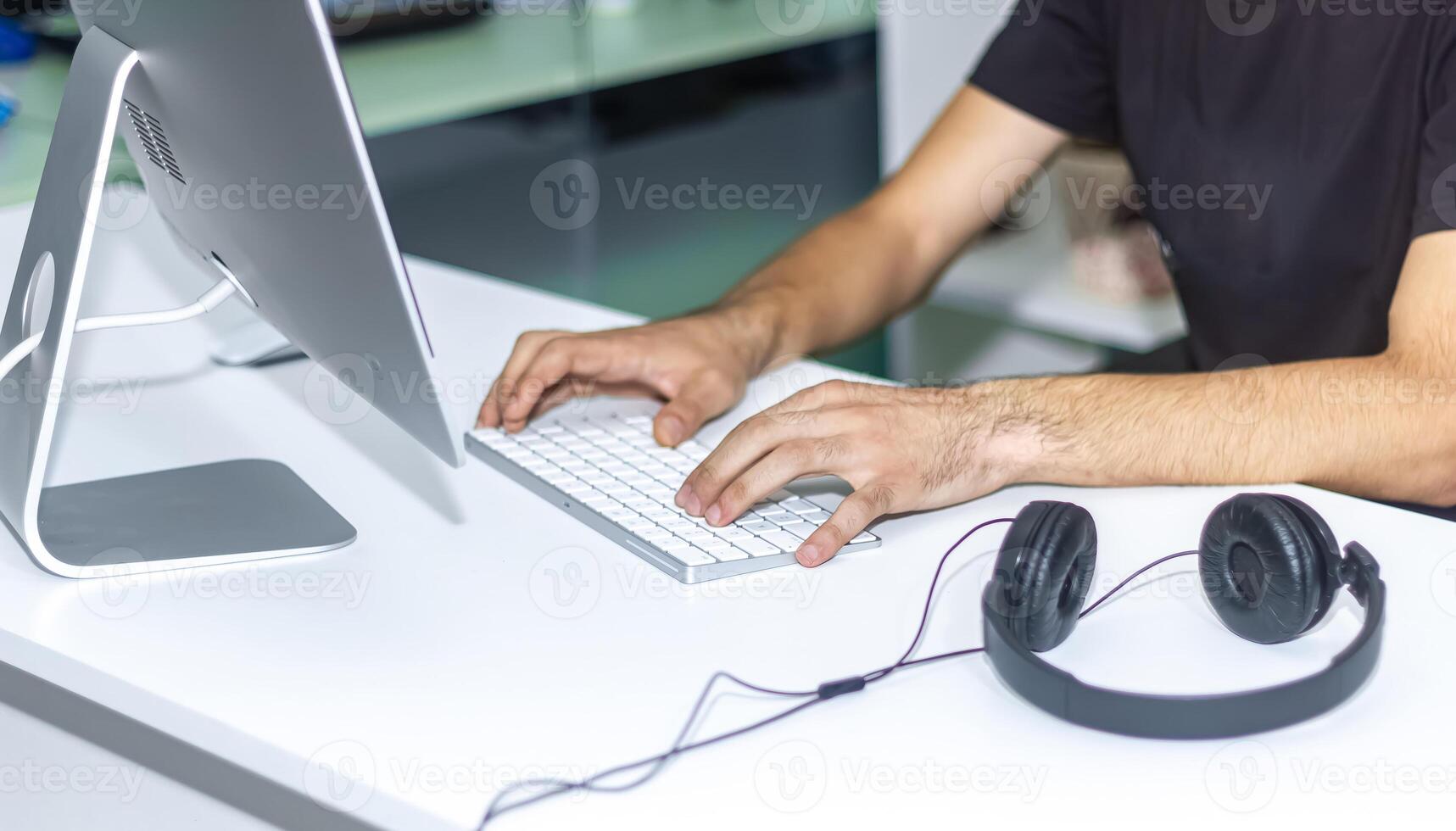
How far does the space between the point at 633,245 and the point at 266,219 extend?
1.70 meters

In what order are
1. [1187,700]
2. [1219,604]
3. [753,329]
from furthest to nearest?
[753,329] < [1219,604] < [1187,700]

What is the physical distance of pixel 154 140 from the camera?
0.90m

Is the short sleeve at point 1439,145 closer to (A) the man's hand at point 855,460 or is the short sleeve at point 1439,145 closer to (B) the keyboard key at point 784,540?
(A) the man's hand at point 855,460

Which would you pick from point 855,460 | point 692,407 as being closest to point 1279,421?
point 855,460

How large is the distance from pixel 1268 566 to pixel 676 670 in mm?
305

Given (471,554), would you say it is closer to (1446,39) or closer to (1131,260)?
(1446,39)

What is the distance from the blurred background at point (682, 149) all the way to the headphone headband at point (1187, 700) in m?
1.40

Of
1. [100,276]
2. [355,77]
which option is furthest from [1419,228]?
[355,77]

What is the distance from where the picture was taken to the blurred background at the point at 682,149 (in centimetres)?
208

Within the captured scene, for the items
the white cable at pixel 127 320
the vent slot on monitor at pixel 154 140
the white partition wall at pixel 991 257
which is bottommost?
the white partition wall at pixel 991 257

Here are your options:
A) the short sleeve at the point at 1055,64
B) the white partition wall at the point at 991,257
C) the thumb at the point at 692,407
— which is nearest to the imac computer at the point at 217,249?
the thumb at the point at 692,407

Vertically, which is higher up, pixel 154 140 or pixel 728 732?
pixel 154 140

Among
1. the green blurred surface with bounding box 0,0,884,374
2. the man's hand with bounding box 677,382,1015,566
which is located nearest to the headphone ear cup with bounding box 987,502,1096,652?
the man's hand with bounding box 677,382,1015,566

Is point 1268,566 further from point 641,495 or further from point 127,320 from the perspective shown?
point 127,320
